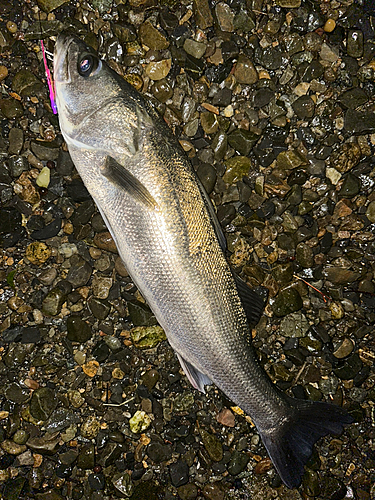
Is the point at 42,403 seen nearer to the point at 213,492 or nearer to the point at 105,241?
the point at 105,241

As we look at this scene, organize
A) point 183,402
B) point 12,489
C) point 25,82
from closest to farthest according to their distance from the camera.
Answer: point 25,82
point 12,489
point 183,402

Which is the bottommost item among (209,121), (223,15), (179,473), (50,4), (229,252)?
(179,473)

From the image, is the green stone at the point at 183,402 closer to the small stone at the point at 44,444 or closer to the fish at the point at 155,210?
the fish at the point at 155,210

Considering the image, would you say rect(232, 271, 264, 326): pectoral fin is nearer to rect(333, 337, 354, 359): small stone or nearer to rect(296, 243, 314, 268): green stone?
rect(296, 243, 314, 268): green stone

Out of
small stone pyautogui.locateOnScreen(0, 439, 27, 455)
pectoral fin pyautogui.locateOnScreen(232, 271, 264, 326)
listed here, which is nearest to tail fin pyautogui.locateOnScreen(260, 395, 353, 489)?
pectoral fin pyautogui.locateOnScreen(232, 271, 264, 326)

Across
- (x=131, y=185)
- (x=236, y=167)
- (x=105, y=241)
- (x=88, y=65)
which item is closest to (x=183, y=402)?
(x=105, y=241)

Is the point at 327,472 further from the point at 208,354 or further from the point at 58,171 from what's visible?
the point at 58,171

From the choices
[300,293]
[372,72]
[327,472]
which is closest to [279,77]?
[372,72]
